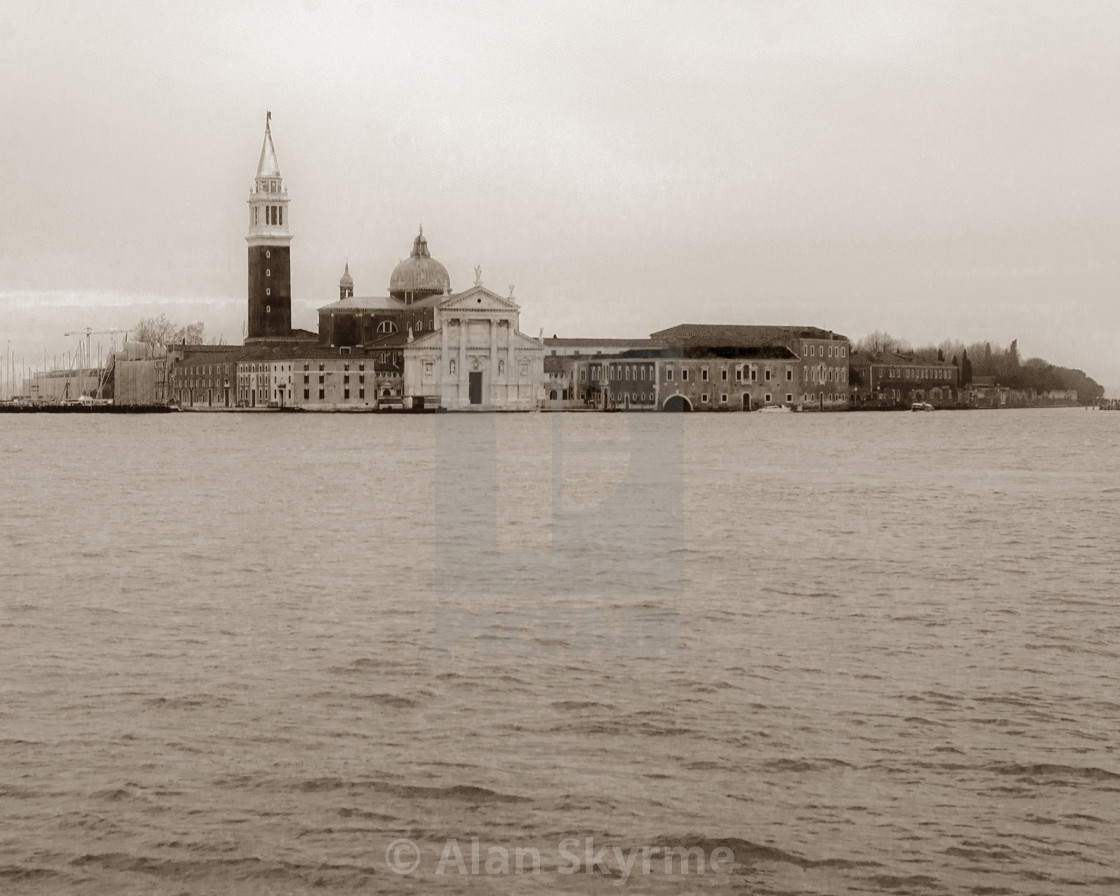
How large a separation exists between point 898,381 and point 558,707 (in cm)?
10293

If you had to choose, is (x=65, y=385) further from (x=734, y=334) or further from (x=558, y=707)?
(x=558, y=707)

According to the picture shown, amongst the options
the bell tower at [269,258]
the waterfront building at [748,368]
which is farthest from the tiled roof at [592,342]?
the bell tower at [269,258]

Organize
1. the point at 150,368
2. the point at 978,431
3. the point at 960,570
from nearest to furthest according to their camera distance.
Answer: the point at 960,570
the point at 978,431
the point at 150,368

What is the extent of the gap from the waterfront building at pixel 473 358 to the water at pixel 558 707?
64.3m

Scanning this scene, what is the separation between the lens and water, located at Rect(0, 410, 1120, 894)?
17.3 feet

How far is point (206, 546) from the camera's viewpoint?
15031mm

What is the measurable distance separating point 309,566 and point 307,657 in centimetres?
462

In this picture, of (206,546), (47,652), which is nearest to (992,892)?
(47,652)

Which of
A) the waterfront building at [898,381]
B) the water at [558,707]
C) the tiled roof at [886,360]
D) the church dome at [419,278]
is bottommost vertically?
the water at [558,707]

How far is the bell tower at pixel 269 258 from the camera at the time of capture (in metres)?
86.1

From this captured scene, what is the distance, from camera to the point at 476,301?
8175 cm

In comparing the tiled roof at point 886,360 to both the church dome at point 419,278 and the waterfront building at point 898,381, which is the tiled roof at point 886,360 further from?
the church dome at point 419,278

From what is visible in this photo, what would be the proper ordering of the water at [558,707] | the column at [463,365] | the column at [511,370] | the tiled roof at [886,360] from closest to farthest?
the water at [558,707], the column at [463,365], the column at [511,370], the tiled roof at [886,360]

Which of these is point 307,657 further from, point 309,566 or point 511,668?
point 309,566
